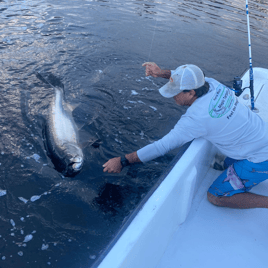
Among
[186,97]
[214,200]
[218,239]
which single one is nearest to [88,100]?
[186,97]

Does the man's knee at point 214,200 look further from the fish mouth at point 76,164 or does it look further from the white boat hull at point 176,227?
the fish mouth at point 76,164

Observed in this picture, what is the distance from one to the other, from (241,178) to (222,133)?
0.64m

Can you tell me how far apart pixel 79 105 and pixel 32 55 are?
310 cm

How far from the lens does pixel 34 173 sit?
3930 mm

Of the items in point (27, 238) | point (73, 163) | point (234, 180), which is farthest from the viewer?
point (73, 163)

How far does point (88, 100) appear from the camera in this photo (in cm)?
581

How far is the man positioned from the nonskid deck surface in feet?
0.76

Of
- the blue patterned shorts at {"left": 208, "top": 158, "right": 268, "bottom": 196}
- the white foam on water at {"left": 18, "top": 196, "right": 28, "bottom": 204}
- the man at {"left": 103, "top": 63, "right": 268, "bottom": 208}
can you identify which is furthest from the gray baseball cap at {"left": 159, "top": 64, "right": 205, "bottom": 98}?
the white foam on water at {"left": 18, "top": 196, "right": 28, "bottom": 204}

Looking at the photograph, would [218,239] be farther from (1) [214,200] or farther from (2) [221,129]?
(2) [221,129]

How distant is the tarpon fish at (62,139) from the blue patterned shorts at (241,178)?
2.30 m

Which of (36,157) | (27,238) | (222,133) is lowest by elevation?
(27,238)

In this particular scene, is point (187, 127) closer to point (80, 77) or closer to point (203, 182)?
point (203, 182)

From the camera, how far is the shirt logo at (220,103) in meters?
2.69

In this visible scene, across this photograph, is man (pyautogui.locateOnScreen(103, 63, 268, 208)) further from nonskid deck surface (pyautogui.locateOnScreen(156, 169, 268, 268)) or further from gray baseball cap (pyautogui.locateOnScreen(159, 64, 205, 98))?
nonskid deck surface (pyautogui.locateOnScreen(156, 169, 268, 268))
